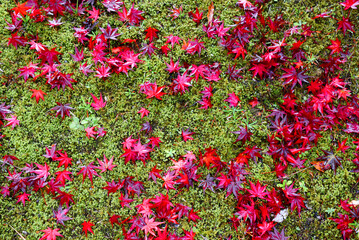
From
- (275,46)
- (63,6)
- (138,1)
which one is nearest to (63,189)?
(63,6)

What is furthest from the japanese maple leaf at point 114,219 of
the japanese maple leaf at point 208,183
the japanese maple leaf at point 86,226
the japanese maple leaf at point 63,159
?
the japanese maple leaf at point 208,183

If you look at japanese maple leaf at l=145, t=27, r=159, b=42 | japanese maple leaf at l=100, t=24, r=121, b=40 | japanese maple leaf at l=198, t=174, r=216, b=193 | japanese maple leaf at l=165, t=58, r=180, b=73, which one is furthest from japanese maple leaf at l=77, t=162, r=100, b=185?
japanese maple leaf at l=145, t=27, r=159, b=42

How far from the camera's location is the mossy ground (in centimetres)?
263

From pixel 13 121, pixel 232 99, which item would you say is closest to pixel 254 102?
pixel 232 99

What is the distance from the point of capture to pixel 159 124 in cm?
281

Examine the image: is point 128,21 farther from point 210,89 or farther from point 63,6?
point 210,89

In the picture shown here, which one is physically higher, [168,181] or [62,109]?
[62,109]

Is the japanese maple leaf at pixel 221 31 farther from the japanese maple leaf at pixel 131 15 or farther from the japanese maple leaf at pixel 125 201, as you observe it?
the japanese maple leaf at pixel 125 201

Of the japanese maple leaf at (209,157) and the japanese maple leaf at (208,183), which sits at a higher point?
the japanese maple leaf at (209,157)

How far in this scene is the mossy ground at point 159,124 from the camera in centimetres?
263

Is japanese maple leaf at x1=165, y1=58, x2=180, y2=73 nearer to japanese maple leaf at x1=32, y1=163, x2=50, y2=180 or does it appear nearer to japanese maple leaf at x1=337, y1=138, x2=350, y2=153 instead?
japanese maple leaf at x1=32, y1=163, x2=50, y2=180

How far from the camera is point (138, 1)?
9.82 feet

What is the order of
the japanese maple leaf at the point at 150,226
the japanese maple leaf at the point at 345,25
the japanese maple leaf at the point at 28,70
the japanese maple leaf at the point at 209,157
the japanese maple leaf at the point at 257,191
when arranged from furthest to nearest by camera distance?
the japanese maple leaf at the point at 345,25
the japanese maple leaf at the point at 28,70
the japanese maple leaf at the point at 209,157
the japanese maple leaf at the point at 257,191
the japanese maple leaf at the point at 150,226

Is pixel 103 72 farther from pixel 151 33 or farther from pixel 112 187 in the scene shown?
pixel 112 187
